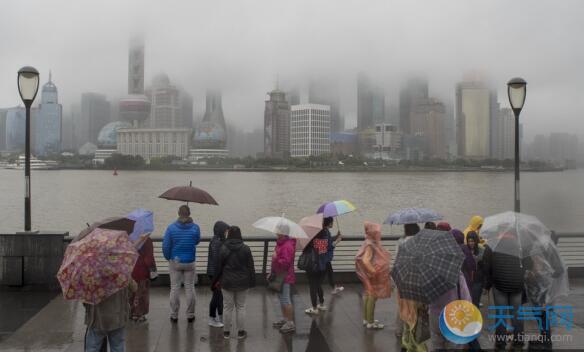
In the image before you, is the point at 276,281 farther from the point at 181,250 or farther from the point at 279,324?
the point at 181,250

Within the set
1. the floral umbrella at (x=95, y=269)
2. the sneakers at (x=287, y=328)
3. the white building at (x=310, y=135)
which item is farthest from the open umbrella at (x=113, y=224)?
the white building at (x=310, y=135)

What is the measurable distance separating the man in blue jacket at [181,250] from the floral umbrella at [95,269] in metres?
2.43

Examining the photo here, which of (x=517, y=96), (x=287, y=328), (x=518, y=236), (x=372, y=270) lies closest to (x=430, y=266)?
(x=518, y=236)

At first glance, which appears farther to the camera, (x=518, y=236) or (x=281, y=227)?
(x=281, y=227)

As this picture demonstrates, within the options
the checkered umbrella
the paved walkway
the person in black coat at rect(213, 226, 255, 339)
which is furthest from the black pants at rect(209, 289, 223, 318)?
the checkered umbrella

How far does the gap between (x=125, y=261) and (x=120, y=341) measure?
0.96 m

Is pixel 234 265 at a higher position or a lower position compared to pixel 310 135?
lower

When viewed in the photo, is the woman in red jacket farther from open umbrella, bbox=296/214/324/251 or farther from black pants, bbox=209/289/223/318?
open umbrella, bbox=296/214/324/251

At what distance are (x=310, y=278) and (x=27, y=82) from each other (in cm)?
611

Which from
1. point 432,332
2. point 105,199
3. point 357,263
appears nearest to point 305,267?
point 357,263

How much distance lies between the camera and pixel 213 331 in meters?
7.12

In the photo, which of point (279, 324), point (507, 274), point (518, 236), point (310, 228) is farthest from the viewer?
point (310, 228)

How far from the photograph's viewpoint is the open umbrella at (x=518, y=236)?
18.7 ft

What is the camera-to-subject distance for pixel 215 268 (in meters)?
6.62
